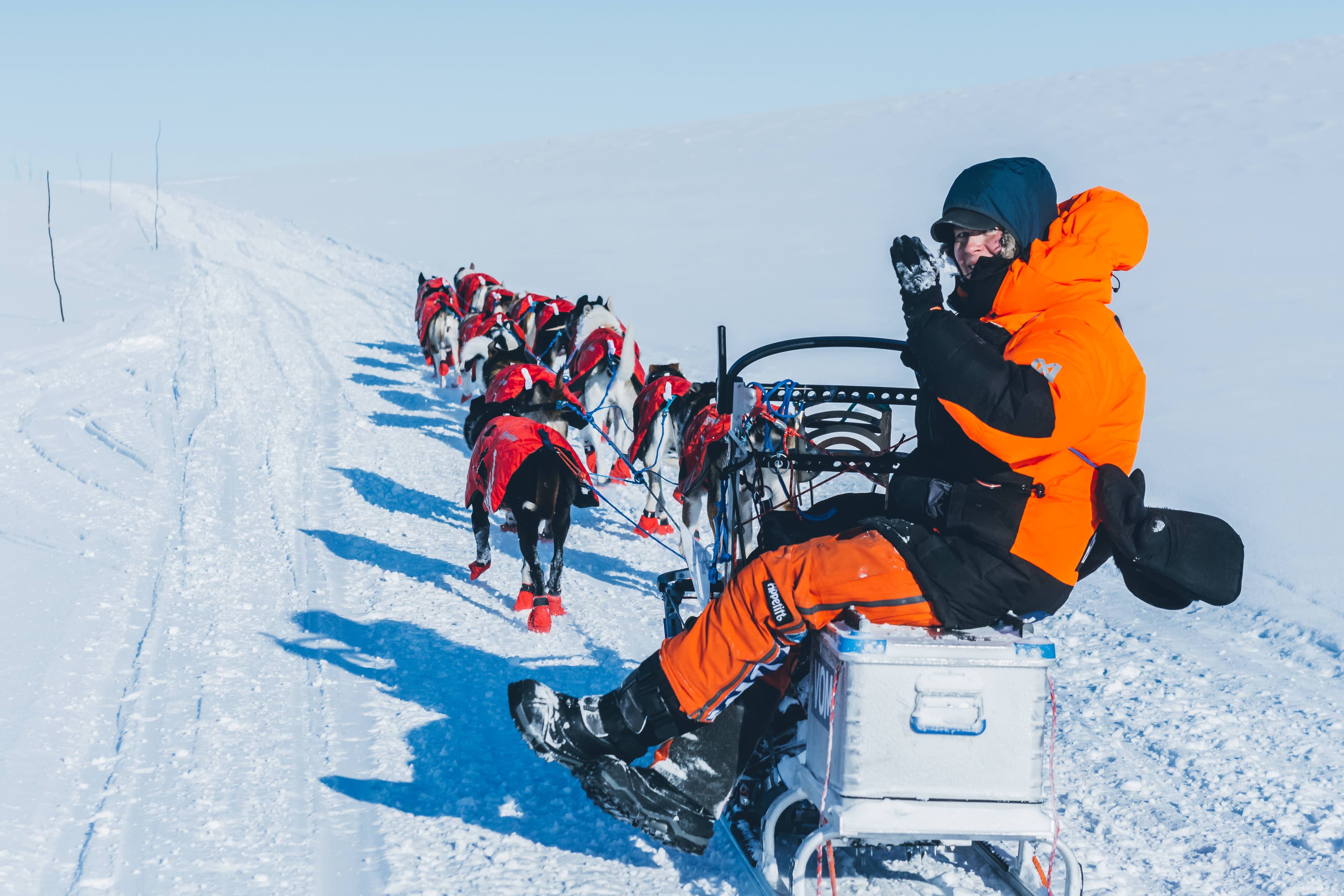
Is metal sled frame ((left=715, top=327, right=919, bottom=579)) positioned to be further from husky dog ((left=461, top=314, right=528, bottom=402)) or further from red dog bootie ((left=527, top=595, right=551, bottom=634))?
husky dog ((left=461, top=314, right=528, bottom=402))

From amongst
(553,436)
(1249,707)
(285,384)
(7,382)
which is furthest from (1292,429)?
(7,382)

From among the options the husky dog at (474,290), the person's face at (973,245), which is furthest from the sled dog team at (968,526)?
the husky dog at (474,290)

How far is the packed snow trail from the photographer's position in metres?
2.94

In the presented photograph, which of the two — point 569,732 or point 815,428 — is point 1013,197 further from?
point 569,732

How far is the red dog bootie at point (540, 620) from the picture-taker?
492cm

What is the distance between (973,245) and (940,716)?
3.25 ft

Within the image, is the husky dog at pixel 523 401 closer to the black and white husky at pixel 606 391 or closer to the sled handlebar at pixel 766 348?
the black and white husky at pixel 606 391

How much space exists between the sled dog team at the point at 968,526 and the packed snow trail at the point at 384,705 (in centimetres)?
42

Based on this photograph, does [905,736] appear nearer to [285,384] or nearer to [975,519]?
[975,519]

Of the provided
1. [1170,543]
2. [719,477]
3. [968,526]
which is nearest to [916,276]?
[968,526]

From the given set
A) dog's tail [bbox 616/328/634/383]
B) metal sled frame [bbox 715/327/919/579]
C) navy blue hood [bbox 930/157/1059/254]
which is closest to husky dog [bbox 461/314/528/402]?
dog's tail [bbox 616/328/634/383]

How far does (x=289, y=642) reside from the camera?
182 inches

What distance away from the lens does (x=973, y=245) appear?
2.44 metres

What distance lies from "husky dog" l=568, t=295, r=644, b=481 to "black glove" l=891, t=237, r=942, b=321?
16.3 feet
